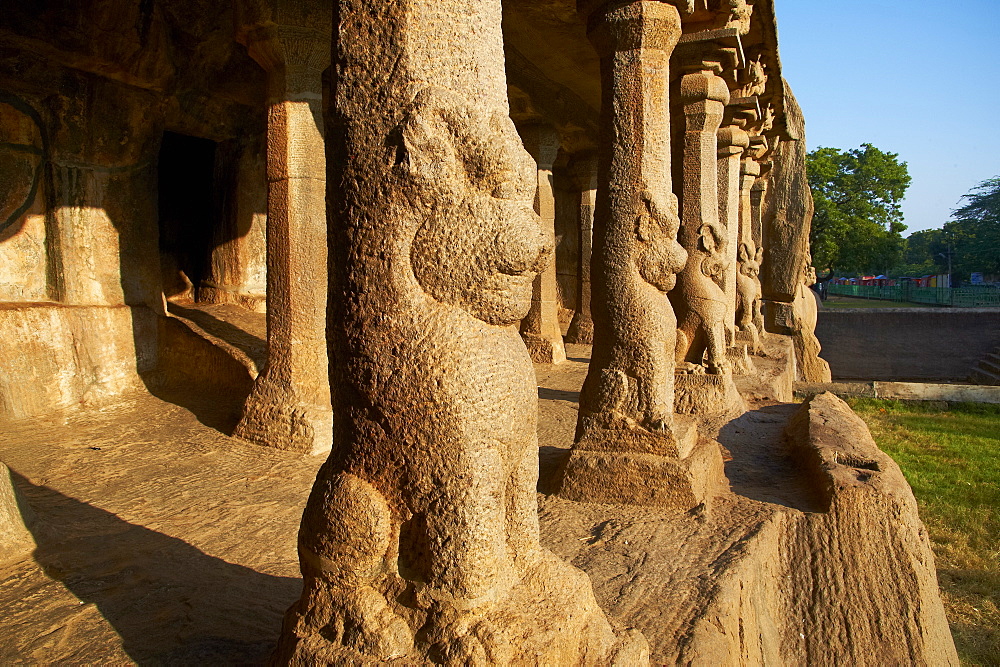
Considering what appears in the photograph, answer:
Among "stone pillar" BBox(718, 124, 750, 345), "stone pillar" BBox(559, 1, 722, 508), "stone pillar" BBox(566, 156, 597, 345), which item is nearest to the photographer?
"stone pillar" BBox(559, 1, 722, 508)

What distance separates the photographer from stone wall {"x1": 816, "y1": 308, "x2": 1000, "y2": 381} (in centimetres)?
1820

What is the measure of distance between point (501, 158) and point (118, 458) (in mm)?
4402

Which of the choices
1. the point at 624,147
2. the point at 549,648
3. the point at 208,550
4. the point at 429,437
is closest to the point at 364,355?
the point at 429,437

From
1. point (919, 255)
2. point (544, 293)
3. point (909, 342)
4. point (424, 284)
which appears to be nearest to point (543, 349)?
point (544, 293)

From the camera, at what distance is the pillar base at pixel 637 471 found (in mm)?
3834

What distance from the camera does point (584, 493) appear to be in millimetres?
3973

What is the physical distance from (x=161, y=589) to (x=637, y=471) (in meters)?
2.43

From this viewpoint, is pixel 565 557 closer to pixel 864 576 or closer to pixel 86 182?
pixel 864 576

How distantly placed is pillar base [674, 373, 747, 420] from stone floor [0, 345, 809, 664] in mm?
279

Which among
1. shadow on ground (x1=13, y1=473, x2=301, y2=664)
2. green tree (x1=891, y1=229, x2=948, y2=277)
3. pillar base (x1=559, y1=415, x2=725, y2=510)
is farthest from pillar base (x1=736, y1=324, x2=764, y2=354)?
green tree (x1=891, y1=229, x2=948, y2=277)

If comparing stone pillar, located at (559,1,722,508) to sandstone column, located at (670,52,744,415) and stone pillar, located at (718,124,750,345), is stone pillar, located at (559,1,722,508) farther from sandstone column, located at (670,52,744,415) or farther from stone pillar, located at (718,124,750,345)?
stone pillar, located at (718,124,750,345)

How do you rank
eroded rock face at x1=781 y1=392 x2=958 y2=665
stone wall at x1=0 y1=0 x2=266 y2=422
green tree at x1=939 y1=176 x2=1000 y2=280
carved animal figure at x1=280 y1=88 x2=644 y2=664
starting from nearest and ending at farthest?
carved animal figure at x1=280 y1=88 x2=644 y2=664 < eroded rock face at x1=781 y1=392 x2=958 y2=665 < stone wall at x1=0 y1=0 x2=266 y2=422 < green tree at x1=939 y1=176 x2=1000 y2=280

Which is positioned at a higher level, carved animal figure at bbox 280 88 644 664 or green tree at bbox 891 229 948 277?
green tree at bbox 891 229 948 277

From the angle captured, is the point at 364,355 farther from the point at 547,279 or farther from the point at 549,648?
the point at 547,279
